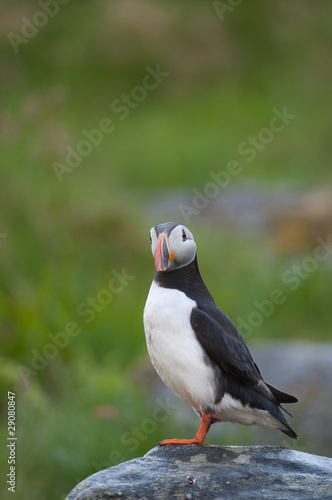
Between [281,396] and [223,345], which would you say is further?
[281,396]

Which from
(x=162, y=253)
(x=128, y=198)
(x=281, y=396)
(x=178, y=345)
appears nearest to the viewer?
(x=162, y=253)

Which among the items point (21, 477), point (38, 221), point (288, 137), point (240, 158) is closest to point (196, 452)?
point (21, 477)

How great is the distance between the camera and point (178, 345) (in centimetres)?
423

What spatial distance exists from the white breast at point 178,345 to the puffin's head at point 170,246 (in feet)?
0.57

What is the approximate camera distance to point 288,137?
20312mm

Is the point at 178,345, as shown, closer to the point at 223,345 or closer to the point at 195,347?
the point at 195,347

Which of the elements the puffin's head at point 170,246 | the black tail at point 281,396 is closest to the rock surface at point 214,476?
the black tail at point 281,396

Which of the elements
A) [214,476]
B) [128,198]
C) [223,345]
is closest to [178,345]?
[223,345]

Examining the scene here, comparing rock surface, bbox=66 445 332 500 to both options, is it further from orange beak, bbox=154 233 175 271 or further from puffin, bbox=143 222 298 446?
orange beak, bbox=154 233 175 271

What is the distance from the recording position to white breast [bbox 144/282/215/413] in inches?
167

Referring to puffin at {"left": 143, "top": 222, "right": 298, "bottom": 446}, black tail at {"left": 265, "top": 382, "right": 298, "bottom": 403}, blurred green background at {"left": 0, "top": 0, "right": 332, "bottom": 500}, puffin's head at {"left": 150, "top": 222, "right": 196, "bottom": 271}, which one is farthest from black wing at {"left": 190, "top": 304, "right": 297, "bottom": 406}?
blurred green background at {"left": 0, "top": 0, "right": 332, "bottom": 500}

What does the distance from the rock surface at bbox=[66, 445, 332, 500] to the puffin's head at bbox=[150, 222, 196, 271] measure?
3.03 feet

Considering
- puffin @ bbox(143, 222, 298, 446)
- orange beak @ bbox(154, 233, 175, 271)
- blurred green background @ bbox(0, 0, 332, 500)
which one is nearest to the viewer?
orange beak @ bbox(154, 233, 175, 271)

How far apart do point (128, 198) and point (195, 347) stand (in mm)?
7886
